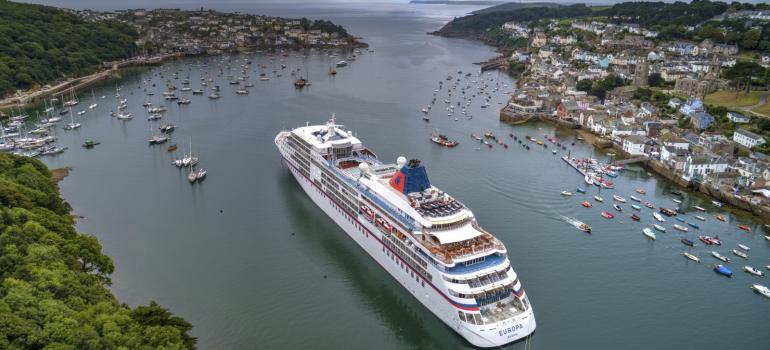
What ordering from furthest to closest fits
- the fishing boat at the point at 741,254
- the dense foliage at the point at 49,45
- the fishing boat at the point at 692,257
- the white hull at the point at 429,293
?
the dense foliage at the point at 49,45, the fishing boat at the point at 741,254, the fishing boat at the point at 692,257, the white hull at the point at 429,293

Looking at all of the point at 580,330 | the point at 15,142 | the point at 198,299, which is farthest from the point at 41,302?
the point at 15,142

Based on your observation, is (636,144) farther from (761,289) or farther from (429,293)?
(429,293)

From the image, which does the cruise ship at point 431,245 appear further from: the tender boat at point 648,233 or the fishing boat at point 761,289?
the fishing boat at point 761,289

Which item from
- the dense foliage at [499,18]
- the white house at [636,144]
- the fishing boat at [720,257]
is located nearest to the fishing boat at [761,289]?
the fishing boat at [720,257]

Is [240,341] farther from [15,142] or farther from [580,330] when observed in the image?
[15,142]

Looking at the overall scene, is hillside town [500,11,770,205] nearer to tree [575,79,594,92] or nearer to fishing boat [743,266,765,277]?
tree [575,79,594,92]

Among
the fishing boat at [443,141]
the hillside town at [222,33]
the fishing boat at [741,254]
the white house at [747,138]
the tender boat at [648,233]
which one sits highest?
the hillside town at [222,33]

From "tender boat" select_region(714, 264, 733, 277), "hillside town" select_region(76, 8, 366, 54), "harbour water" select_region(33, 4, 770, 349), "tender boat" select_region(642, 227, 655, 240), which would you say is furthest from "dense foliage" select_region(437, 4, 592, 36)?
"tender boat" select_region(714, 264, 733, 277)
